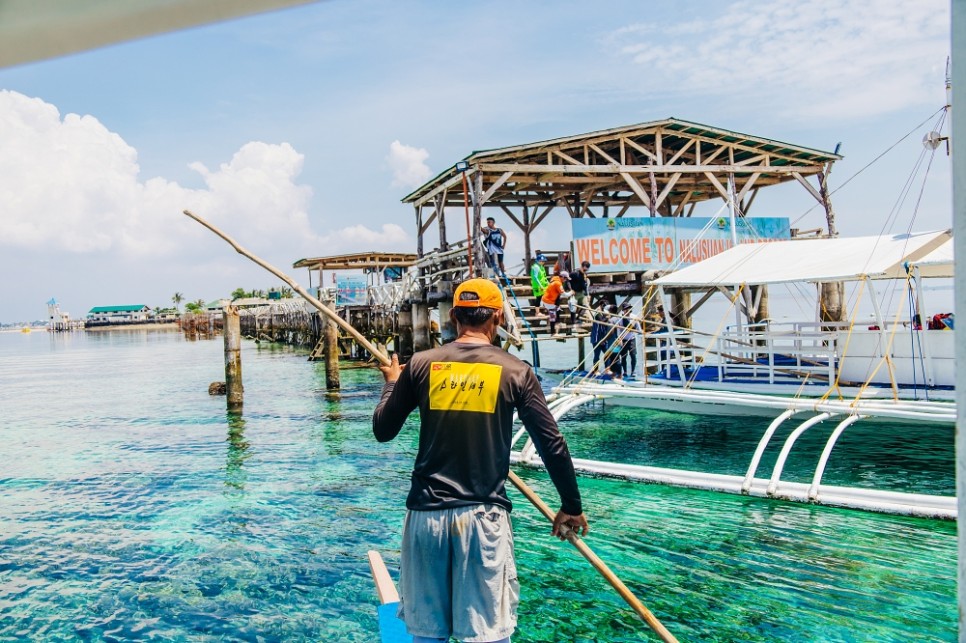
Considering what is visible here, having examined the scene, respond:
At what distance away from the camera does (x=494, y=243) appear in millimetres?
19672

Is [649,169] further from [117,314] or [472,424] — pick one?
[117,314]

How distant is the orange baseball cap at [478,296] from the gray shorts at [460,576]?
1.05 metres

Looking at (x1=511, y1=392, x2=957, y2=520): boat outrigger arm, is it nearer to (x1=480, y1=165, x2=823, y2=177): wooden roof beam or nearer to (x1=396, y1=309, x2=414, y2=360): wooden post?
(x1=480, y1=165, x2=823, y2=177): wooden roof beam

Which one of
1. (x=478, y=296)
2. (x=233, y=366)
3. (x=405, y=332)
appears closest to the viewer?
(x=478, y=296)

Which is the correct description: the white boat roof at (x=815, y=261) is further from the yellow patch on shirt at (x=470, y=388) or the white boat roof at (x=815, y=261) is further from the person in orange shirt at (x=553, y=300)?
the yellow patch on shirt at (x=470, y=388)

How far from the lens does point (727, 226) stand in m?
21.4

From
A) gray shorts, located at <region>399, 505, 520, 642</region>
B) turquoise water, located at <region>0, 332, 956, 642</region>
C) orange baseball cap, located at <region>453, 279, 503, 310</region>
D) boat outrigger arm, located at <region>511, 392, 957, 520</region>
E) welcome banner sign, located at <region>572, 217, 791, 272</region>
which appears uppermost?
welcome banner sign, located at <region>572, 217, 791, 272</region>

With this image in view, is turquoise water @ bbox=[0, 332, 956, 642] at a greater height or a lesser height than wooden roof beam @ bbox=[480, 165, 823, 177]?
lesser

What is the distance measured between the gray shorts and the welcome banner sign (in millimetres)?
16810

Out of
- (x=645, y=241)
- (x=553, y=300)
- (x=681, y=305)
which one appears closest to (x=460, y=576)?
(x=553, y=300)

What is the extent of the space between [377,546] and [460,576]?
572cm

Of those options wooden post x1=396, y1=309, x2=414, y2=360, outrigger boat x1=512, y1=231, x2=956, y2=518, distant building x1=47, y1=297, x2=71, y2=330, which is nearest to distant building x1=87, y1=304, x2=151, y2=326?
distant building x1=47, y1=297, x2=71, y2=330

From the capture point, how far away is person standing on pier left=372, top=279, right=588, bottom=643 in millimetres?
3424

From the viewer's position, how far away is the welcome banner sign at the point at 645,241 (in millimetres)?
20078
